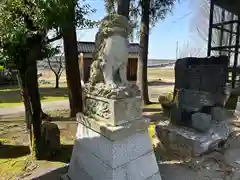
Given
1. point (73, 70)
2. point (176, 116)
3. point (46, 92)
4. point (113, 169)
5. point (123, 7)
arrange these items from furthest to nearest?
point (46, 92), point (73, 70), point (123, 7), point (176, 116), point (113, 169)

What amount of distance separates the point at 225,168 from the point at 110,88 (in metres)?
2.29

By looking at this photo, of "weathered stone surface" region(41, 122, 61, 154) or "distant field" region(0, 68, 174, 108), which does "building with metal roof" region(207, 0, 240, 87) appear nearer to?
"weathered stone surface" region(41, 122, 61, 154)

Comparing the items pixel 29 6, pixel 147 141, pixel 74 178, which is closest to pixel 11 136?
pixel 74 178

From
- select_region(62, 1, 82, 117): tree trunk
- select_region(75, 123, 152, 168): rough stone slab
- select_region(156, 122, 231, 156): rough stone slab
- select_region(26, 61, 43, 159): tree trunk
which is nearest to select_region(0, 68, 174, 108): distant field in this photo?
select_region(62, 1, 82, 117): tree trunk

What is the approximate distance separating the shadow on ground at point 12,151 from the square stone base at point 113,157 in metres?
1.73

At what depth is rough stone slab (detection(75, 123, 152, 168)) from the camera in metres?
2.25

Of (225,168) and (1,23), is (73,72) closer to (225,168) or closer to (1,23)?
(1,23)

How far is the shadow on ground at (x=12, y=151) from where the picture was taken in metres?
3.87

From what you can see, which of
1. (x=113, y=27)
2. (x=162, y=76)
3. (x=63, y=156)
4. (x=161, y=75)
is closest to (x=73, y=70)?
(x=63, y=156)

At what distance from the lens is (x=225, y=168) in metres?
3.18

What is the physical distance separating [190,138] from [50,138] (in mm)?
2475

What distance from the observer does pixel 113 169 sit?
2211 millimetres

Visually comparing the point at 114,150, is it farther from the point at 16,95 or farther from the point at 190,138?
the point at 16,95

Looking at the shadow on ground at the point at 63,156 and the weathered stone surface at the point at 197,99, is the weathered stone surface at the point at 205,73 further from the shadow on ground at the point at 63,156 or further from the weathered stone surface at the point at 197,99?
the shadow on ground at the point at 63,156
